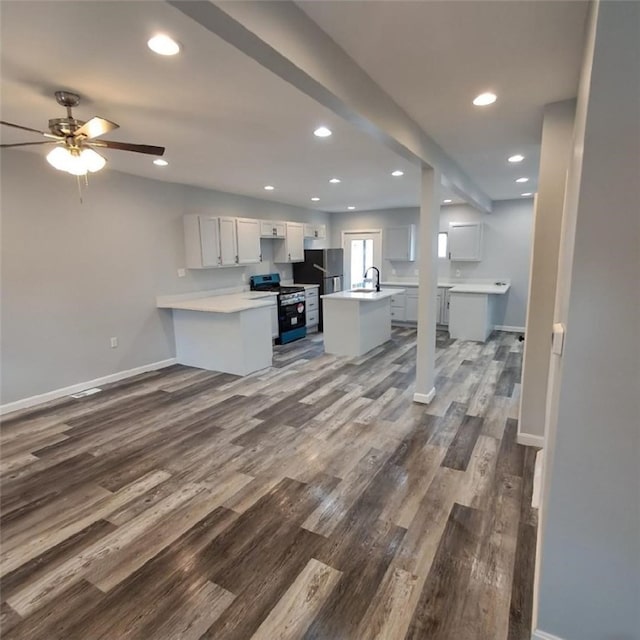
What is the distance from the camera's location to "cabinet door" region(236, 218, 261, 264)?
→ 585 centimetres

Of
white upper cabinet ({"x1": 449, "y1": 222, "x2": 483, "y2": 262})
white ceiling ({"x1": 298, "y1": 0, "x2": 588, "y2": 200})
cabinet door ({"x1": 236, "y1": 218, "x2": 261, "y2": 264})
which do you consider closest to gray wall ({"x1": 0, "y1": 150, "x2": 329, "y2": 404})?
cabinet door ({"x1": 236, "y1": 218, "x2": 261, "y2": 264})

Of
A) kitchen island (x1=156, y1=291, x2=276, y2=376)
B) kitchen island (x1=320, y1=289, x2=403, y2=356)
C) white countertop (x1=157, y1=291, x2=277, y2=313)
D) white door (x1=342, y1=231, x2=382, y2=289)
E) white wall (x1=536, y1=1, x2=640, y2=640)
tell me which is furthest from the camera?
white door (x1=342, y1=231, x2=382, y2=289)

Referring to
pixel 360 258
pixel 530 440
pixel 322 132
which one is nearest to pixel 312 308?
pixel 360 258

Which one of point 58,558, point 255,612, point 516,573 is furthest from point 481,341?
point 58,558

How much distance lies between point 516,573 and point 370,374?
9.95 ft

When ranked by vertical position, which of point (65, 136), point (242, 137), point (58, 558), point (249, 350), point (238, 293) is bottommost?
point (58, 558)

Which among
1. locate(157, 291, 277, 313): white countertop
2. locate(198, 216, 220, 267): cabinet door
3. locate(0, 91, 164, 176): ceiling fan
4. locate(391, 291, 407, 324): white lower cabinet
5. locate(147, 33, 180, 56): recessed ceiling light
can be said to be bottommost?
locate(391, 291, 407, 324): white lower cabinet

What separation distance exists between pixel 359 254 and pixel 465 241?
7.93 ft

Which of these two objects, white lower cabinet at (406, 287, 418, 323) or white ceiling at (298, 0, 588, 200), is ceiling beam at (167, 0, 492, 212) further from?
white lower cabinet at (406, 287, 418, 323)

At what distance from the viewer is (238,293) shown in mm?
6266

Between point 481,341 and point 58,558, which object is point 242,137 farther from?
point 481,341

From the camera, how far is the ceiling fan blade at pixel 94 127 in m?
2.24

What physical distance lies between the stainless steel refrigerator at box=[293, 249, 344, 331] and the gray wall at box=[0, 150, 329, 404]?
245 centimetres

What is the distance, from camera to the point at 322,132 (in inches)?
117
